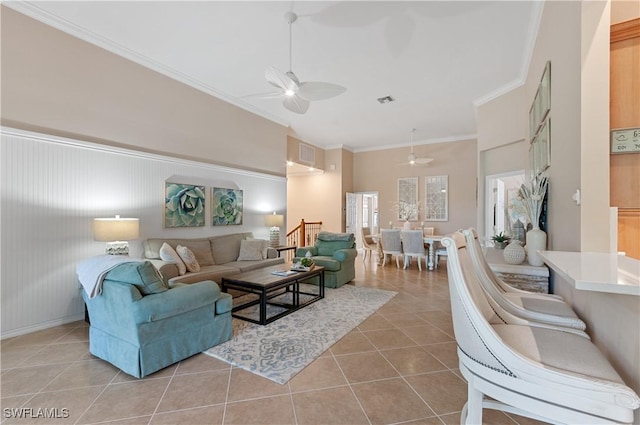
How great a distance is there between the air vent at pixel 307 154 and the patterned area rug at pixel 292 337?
4.95m

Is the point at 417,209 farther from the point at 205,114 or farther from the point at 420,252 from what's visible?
the point at 205,114

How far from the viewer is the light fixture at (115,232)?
3314 millimetres

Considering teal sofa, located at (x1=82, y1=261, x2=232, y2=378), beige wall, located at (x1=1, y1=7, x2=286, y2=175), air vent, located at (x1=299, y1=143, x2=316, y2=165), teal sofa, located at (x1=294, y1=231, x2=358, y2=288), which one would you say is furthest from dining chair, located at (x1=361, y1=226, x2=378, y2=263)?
teal sofa, located at (x1=82, y1=261, x2=232, y2=378)

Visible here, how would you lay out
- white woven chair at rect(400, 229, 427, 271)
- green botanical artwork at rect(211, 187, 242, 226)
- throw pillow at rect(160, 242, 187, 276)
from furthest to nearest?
white woven chair at rect(400, 229, 427, 271) → green botanical artwork at rect(211, 187, 242, 226) → throw pillow at rect(160, 242, 187, 276)

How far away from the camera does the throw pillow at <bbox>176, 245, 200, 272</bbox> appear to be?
3.96 metres

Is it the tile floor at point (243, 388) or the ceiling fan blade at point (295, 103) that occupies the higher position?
the ceiling fan blade at point (295, 103)

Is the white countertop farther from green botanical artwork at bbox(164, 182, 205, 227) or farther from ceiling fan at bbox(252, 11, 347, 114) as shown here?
green botanical artwork at bbox(164, 182, 205, 227)

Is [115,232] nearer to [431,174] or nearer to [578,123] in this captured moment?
[578,123]

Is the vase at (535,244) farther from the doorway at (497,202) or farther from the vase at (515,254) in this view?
the doorway at (497,202)

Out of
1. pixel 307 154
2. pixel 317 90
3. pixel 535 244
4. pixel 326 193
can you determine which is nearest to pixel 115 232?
pixel 317 90

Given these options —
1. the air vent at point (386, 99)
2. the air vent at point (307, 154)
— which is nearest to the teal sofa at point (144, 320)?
the air vent at point (386, 99)

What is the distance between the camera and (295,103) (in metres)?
3.51

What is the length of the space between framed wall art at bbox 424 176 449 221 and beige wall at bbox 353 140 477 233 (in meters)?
0.11

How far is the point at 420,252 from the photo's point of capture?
20.7 feet
